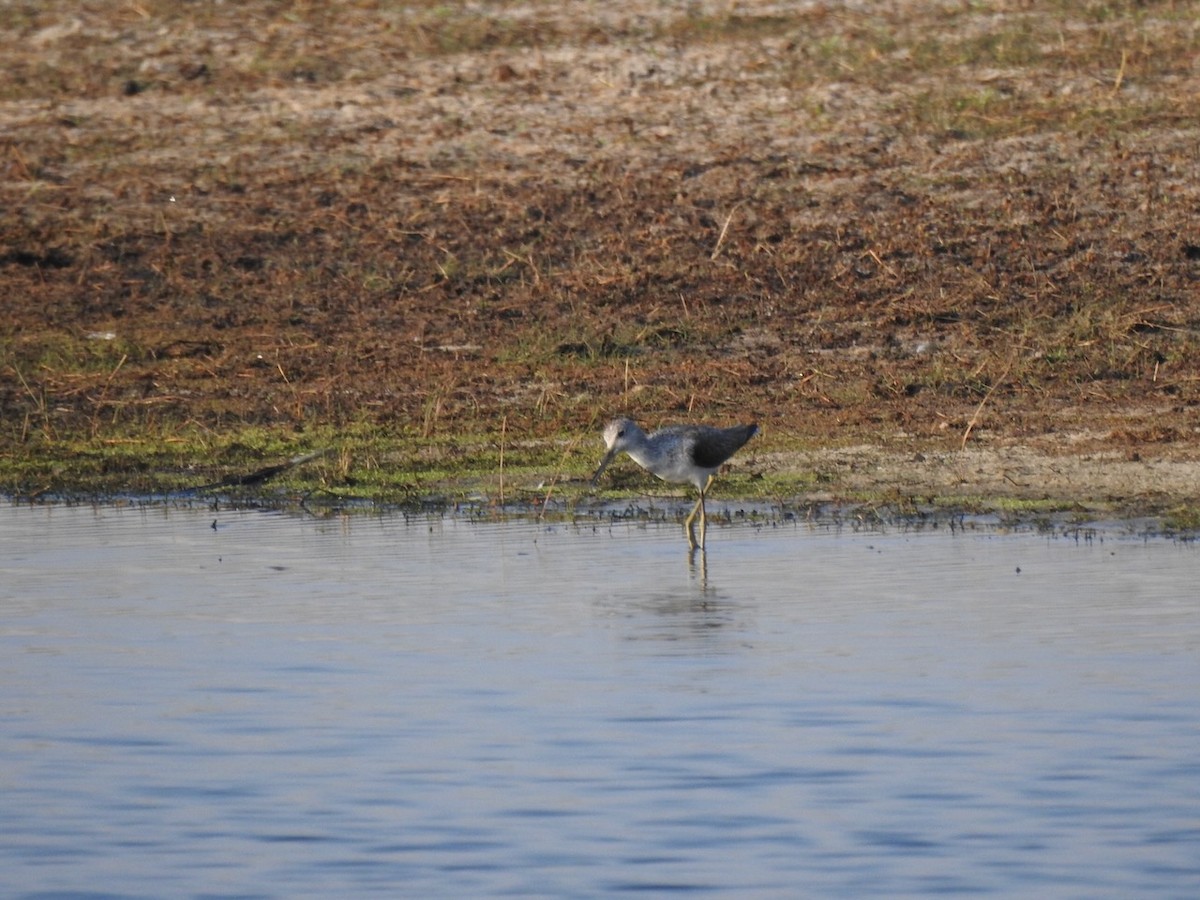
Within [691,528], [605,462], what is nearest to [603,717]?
[691,528]

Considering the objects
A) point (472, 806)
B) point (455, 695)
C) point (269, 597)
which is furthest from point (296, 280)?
point (472, 806)

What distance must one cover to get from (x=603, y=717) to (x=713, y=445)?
4.51 m

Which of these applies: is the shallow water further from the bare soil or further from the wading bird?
the bare soil

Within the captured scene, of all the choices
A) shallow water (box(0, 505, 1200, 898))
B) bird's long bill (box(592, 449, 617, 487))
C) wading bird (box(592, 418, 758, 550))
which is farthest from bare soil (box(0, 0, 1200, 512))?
shallow water (box(0, 505, 1200, 898))

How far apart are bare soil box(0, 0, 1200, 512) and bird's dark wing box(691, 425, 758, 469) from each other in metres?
0.99

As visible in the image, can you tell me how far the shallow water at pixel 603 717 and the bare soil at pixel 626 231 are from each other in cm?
282

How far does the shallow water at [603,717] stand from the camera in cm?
673

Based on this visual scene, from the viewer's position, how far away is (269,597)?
35.7ft

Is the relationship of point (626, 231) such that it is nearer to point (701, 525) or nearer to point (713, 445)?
point (713, 445)

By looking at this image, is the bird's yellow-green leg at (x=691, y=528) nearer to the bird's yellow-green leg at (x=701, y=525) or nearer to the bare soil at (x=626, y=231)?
the bird's yellow-green leg at (x=701, y=525)

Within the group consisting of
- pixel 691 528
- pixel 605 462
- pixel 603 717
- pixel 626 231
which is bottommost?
pixel 603 717

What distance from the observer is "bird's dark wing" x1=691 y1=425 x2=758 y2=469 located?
12.7 m

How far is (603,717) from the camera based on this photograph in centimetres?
842

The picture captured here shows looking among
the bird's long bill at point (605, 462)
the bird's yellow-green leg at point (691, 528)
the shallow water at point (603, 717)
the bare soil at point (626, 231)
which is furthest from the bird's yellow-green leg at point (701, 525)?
the bare soil at point (626, 231)
